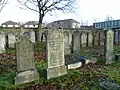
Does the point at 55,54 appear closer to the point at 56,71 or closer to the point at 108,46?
the point at 56,71

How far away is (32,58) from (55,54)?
1.02 metres

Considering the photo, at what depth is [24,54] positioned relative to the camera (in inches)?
277

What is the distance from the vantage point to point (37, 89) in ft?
20.6

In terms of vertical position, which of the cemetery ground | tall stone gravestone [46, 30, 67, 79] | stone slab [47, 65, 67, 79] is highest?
tall stone gravestone [46, 30, 67, 79]

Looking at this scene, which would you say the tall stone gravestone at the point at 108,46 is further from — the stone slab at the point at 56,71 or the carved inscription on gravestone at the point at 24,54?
the carved inscription on gravestone at the point at 24,54

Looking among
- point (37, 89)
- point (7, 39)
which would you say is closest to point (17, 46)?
point (37, 89)

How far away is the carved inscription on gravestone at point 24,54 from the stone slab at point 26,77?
0.18 meters

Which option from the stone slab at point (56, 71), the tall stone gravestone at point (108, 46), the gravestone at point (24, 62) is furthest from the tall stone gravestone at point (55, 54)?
the tall stone gravestone at point (108, 46)

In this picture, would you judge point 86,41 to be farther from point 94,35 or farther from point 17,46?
point 17,46

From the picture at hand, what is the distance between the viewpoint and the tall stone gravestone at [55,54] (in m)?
7.41

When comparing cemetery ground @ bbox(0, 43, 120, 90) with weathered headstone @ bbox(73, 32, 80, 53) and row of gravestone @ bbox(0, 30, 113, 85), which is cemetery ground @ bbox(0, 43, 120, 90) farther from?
weathered headstone @ bbox(73, 32, 80, 53)

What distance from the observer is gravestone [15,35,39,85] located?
6855 millimetres

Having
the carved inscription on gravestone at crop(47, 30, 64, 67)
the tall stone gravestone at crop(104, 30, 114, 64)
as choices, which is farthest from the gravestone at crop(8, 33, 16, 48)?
the carved inscription on gravestone at crop(47, 30, 64, 67)

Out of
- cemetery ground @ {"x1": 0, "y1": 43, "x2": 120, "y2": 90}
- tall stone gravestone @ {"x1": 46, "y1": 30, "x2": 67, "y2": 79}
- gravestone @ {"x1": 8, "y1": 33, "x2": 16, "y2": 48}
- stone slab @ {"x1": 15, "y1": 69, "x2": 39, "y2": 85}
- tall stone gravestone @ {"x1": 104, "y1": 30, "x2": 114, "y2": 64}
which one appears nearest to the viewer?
cemetery ground @ {"x1": 0, "y1": 43, "x2": 120, "y2": 90}
